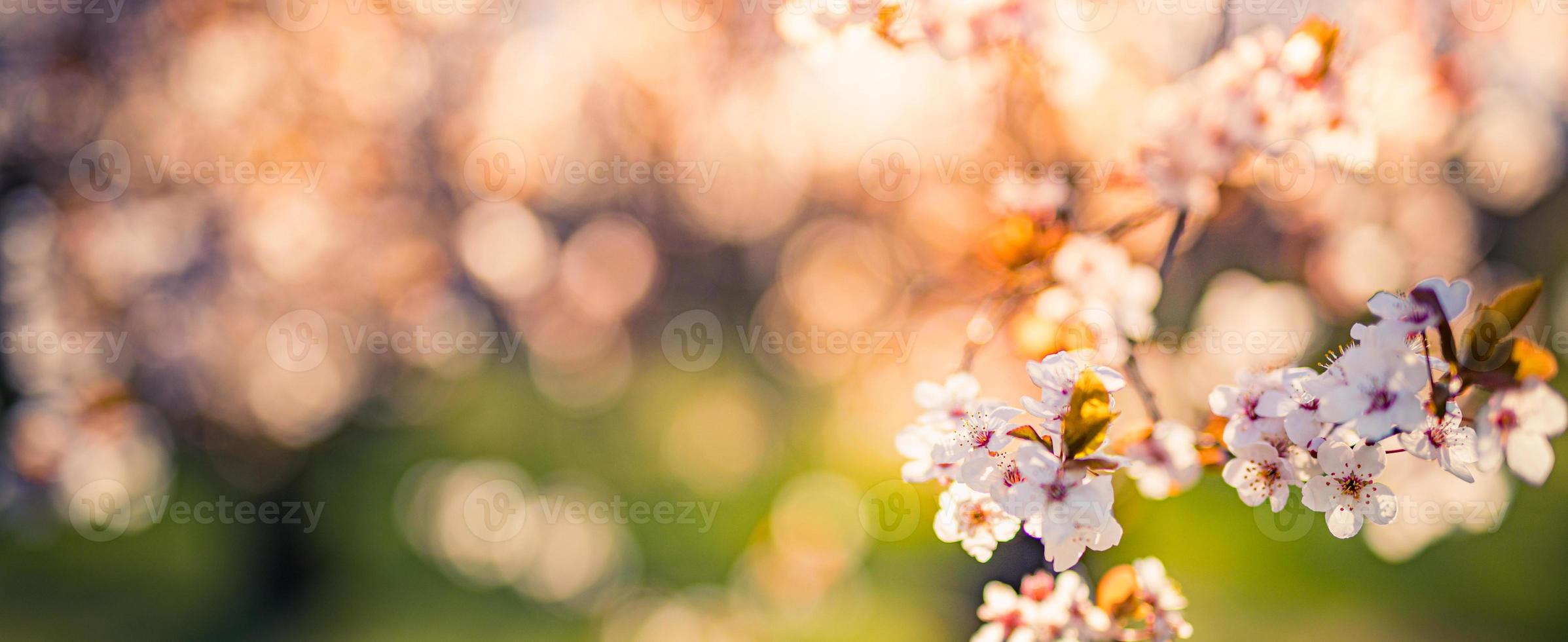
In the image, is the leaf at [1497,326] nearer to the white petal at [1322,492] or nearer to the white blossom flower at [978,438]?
the white petal at [1322,492]

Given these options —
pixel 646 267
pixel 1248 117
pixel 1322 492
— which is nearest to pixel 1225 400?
pixel 1322 492

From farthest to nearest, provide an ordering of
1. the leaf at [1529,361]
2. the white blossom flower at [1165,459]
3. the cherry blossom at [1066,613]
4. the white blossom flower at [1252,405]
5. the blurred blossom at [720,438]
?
the blurred blossom at [720,438], the cherry blossom at [1066,613], the white blossom flower at [1165,459], the white blossom flower at [1252,405], the leaf at [1529,361]

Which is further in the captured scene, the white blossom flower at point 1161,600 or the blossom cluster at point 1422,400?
the white blossom flower at point 1161,600

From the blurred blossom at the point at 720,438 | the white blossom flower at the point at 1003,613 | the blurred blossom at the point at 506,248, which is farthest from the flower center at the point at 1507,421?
the blurred blossom at the point at 720,438

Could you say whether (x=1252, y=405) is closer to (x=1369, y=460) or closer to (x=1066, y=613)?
(x=1369, y=460)

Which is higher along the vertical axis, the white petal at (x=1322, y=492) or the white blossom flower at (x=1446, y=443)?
the white blossom flower at (x=1446, y=443)

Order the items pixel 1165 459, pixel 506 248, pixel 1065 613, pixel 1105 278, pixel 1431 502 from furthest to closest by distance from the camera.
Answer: pixel 506 248, pixel 1431 502, pixel 1105 278, pixel 1065 613, pixel 1165 459

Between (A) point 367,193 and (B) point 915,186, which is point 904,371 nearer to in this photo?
(B) point 915,186

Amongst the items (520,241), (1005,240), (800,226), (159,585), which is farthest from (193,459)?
(1005,240)
